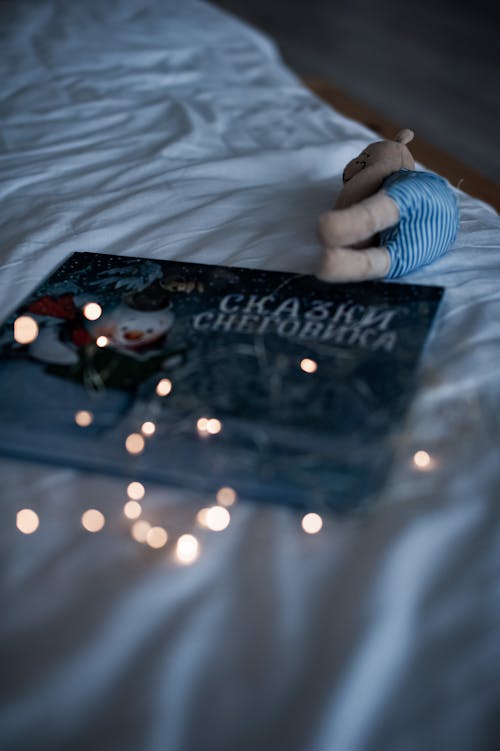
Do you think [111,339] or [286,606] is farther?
[111,339]

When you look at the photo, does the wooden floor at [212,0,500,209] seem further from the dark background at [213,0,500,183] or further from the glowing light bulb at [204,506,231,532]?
the glowing light bulb at [204,506,231,532]

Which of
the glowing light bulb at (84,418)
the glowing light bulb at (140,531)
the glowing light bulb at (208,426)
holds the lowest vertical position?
the glowing light bulb at (84,418)

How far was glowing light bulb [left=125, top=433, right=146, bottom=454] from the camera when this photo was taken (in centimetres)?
55

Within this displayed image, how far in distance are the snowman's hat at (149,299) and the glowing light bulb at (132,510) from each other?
9.7 inches

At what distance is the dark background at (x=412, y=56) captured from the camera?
7.97ft

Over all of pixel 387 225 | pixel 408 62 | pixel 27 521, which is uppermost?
pixel 387 225

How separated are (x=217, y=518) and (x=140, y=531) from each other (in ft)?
0.18

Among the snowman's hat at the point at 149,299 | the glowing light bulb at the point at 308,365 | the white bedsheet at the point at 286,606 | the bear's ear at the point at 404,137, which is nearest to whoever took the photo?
the white bedsheet at the point at 286,606

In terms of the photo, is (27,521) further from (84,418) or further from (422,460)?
(422,460)

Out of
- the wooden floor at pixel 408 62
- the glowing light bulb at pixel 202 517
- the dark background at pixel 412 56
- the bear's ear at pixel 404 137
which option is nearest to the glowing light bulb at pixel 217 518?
the glowing light bulb at pixel 202 517

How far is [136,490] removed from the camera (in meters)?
0.53

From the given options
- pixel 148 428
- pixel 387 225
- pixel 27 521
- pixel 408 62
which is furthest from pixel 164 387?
pixel 408 62

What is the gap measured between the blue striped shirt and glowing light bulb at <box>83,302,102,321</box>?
0.97ft

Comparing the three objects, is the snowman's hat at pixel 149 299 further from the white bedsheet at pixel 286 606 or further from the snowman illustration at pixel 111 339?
the white bedsheet at pixel 286 606
